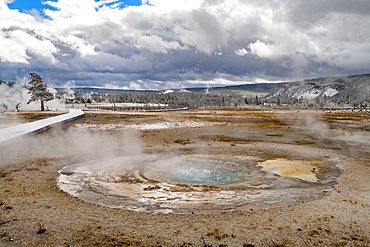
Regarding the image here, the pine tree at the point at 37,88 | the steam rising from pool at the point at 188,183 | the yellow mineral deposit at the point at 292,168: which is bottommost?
the yellow mineral deposit at the point at 292,168

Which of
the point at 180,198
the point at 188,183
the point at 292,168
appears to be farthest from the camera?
the point at 292,168

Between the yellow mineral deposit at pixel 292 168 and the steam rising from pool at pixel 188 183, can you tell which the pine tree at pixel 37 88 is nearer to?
the steam rising from pool at pixel 188 183

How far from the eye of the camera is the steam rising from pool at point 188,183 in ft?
31.0

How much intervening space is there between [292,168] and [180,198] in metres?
8.18

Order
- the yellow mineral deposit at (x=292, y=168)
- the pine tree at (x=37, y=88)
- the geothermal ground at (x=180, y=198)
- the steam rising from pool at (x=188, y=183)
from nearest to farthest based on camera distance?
the geothermal ground at (x=180, y=198) → the steam rising from pool at (x=188, y=183) → the yellow mineral deposit at (x=292, y=168) → the pine tree at (x=37, y=88)

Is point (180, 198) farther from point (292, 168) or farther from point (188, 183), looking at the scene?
point (292, 168)

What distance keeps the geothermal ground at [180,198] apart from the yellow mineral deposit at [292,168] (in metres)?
0.06

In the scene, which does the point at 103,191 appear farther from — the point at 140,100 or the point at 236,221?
the point at 140,100

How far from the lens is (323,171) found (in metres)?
14.8

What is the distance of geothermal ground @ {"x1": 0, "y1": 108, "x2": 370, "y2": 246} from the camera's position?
6.58 meters

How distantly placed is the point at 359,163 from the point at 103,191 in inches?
587

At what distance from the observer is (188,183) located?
12.3m

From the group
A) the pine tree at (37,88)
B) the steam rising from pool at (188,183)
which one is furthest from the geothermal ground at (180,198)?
the pine tree at (37,88)

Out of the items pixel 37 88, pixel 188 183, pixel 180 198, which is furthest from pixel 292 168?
pixel 37 88
